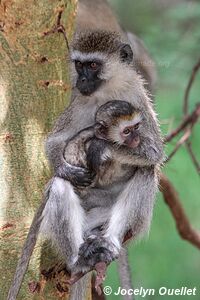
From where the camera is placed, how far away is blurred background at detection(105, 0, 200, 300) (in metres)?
4.80

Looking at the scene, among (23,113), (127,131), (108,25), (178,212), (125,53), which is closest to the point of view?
(23,113)

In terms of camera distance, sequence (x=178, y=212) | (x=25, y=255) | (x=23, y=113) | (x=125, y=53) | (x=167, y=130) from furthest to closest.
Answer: (x=167, y=130)
(x=178, y=212)
(x=125, y=53)
(x=23, y=113)
(x=25, y=255)

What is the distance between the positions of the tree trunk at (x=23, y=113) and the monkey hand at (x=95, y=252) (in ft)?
0.52

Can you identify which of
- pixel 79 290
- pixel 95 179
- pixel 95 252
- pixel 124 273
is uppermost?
pixel 95 179

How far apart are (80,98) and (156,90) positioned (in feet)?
5.98

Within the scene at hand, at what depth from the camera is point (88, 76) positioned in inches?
120

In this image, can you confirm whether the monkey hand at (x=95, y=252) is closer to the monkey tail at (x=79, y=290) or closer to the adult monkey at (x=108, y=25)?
the monkey tail at (x=79, y=290)

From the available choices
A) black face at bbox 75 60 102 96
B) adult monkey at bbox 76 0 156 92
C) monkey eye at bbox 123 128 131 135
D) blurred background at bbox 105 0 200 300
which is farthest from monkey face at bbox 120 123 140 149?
blurred background at bbox 105 0 200 300

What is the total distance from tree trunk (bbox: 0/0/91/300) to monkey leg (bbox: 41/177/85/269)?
7cm

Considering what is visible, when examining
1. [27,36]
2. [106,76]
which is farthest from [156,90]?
[27,36]

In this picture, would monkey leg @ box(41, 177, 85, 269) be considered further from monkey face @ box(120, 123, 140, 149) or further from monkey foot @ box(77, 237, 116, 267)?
monkey face @ box(120, 123, 140, 149)

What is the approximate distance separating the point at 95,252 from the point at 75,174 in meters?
0.33

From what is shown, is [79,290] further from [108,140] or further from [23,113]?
[23,113]

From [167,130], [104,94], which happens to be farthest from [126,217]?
[167,130]
